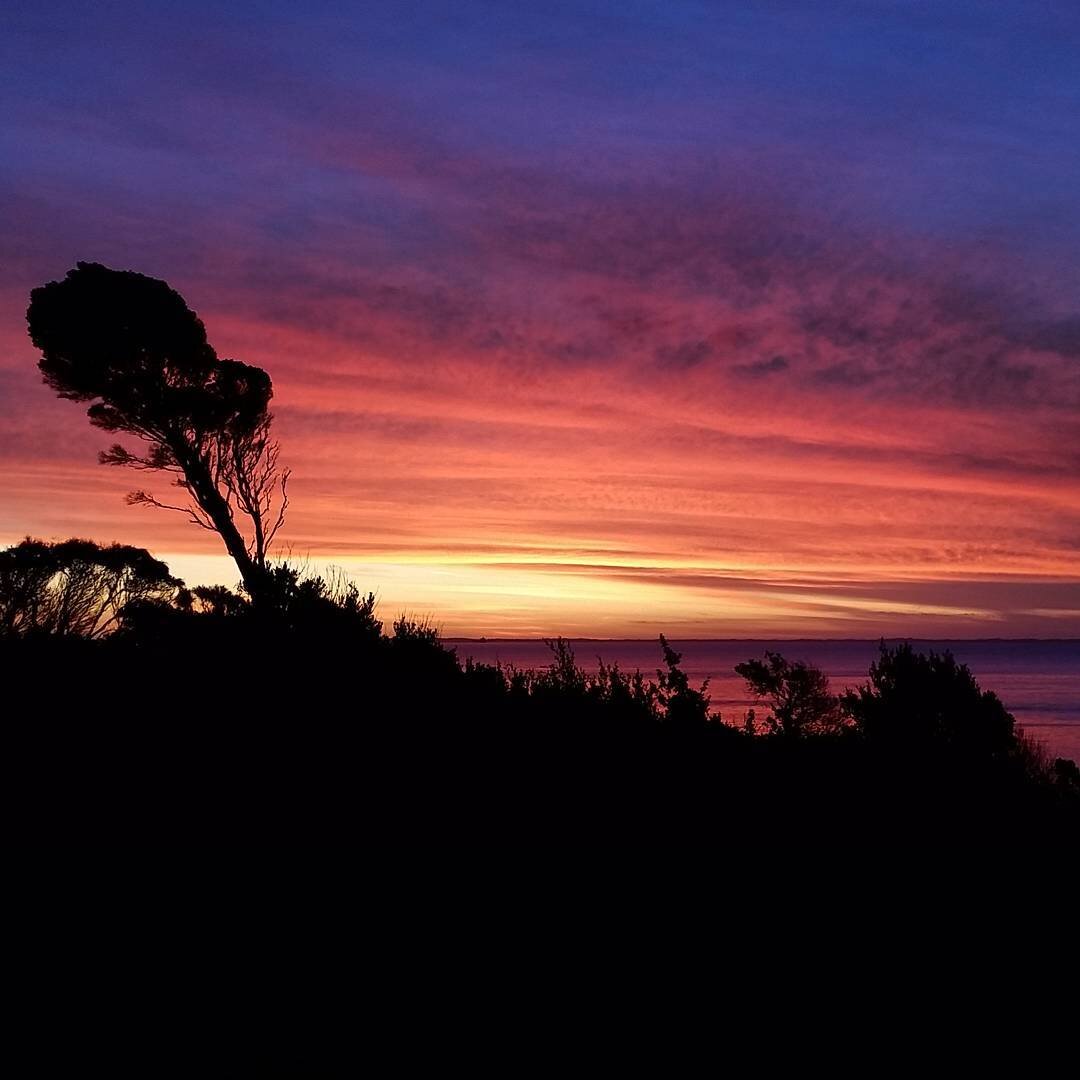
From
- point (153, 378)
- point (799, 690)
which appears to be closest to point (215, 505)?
point (153, 378)

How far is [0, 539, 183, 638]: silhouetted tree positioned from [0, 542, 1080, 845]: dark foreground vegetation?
18.4 feet

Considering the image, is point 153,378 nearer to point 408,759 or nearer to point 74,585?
point 74,585

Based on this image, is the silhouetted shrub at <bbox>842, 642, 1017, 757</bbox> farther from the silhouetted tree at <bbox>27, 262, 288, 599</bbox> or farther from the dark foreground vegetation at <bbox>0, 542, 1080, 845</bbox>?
the silhouetted tree at <bbox>27, 262, 288, 599</bbox>

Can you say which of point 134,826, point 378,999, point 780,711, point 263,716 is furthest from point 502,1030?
point 780,711

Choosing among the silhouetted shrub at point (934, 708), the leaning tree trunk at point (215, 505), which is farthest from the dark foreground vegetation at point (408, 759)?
the leaning tree trunk at point (215, 505)

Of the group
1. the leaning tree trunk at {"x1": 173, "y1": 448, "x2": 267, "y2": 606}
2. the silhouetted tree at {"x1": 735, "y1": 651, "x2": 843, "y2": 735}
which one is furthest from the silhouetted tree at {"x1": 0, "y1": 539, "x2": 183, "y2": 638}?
the silhouetted tree at {"x1": 735, "y1": 651, "x2": 843, "y2": 735}

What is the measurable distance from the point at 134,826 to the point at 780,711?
1554cm

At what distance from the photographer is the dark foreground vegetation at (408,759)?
261 inches

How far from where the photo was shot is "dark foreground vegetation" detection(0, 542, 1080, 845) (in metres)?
6.63

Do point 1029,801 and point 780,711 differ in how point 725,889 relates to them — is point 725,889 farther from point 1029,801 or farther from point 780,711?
point 780,711

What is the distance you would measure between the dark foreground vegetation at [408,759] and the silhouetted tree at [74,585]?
5616 millimetres

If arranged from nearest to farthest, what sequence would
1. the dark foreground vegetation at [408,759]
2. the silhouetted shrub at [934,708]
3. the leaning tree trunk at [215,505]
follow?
the dark foreground vegetation at [408,759], the silhouetted shrub at [934,708], the leaning tree trunk at [215,505]

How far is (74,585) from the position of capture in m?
21.2

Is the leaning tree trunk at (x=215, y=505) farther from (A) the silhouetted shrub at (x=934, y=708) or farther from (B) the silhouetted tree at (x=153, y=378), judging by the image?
(A) the silhouetted shrub at (x=934, y=708)
